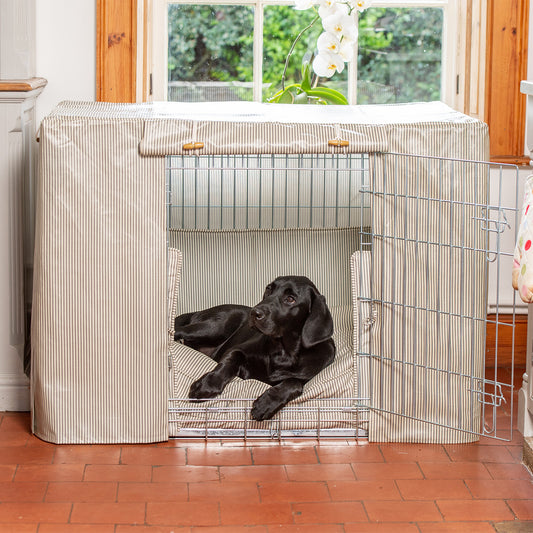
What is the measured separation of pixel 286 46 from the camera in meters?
3.92

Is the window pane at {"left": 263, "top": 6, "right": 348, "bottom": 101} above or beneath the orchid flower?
beneath

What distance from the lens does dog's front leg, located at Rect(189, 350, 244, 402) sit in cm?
298

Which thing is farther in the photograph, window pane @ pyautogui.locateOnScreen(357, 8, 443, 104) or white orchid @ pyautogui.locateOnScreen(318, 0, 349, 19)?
window pane @ pyautogui.locateOnScreen(357, 8, 443, 104)

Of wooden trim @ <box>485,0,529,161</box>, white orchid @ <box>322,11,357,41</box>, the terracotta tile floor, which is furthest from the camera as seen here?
wooden trim @ <box>485,0,529,161</box>

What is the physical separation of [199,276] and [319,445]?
3.45 feet

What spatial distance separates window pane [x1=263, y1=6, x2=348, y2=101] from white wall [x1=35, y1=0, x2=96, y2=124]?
0.75 m

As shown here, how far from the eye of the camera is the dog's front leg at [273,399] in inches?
115

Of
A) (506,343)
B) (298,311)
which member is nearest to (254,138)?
(298,311)

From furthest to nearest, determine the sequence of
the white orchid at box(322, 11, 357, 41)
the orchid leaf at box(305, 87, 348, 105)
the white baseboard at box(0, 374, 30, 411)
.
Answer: the orchid leaf at box(305, 87, 348, 105)
the white orchid at box(322, 11, 357, 41)
the white baseboard at box(0, 374, 30, 411)

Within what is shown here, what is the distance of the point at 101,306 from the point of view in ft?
9.28

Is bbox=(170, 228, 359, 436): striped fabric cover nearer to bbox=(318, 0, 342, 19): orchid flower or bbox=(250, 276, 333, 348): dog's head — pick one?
bbox=(250, 276, 333, 348): dog's head

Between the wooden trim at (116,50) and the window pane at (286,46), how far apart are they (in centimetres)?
61

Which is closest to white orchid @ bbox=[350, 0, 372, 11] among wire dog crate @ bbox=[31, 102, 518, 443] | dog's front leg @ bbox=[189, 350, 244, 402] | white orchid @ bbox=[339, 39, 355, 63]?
white orchid @ bbox=[339, 39, 355, 63]

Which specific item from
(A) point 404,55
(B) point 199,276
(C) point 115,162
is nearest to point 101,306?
(C) point 115,162
